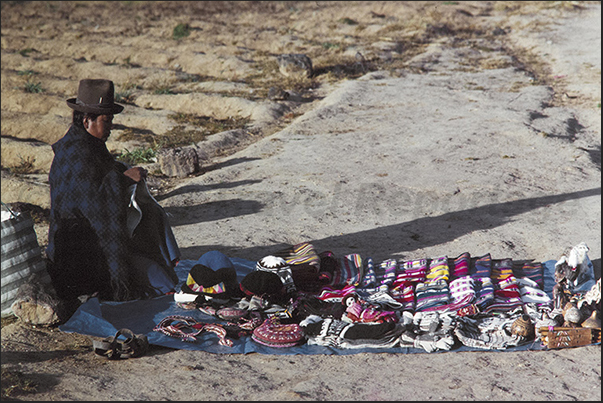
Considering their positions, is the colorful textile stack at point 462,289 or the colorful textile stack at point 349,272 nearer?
the colorful textile stack at point 462,289

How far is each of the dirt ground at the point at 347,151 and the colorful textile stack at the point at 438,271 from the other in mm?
536

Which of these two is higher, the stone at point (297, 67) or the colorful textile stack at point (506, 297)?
the stone at point (297, 67)

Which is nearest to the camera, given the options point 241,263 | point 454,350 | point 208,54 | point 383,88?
point 454,350

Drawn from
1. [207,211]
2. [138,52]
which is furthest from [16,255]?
[138,52]

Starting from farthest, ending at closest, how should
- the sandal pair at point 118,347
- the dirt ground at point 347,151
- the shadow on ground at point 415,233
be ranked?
the shadow on ground at point 415,233 < the sandal pair at point 118,347 < the dirt ground at point 347,151

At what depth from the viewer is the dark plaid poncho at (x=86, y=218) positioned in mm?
4043

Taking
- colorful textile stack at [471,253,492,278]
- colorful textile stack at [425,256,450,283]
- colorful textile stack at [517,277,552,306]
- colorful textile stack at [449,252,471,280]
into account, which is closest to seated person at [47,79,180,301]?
colorful textile stack at [425,256,450,283]

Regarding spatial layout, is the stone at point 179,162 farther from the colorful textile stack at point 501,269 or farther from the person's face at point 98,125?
the colorful textile stack at point 501,269

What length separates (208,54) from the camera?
12.8m

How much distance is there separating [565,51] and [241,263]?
31.1ft

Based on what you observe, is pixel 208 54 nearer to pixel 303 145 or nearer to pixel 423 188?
pixel 303 145

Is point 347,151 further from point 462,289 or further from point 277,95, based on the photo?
point 462,289

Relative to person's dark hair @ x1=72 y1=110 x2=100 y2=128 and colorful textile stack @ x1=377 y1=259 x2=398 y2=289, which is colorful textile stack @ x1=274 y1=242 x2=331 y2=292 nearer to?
colorful textile stack @ x1=377 y1=259 x2=398 y2=289

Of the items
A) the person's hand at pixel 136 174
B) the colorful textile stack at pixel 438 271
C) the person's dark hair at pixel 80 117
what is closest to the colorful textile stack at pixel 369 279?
the colorful textile stack at pixel 438 271
